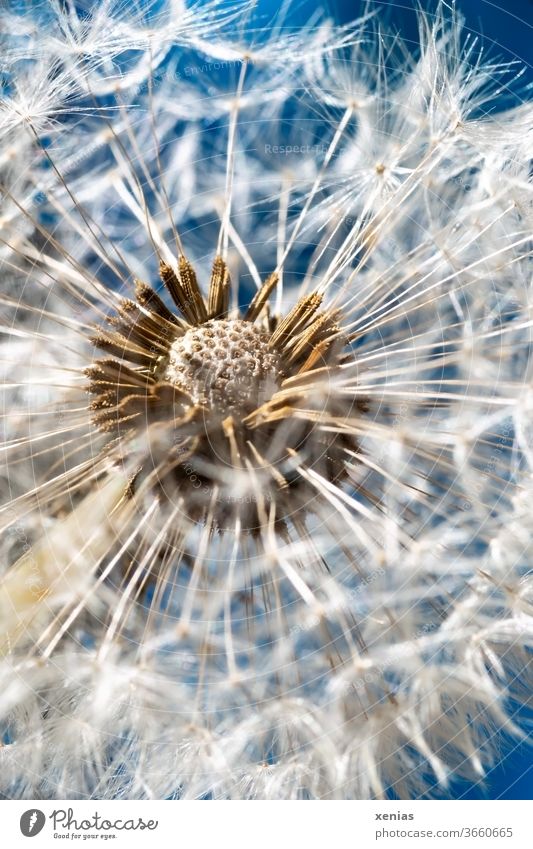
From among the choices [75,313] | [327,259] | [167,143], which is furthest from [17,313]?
[327,259]

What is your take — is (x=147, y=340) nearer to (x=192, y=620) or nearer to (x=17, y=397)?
(x=17, y=397)
